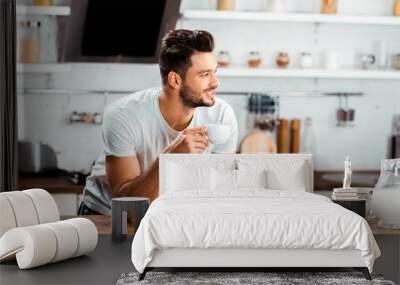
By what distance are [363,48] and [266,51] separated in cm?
96

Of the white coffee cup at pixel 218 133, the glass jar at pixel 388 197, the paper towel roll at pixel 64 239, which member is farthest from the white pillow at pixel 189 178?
the glass jar at pixel 388 197

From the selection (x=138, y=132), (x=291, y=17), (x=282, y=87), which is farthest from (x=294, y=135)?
(x=138, y=132)

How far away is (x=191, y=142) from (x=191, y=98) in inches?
16.4

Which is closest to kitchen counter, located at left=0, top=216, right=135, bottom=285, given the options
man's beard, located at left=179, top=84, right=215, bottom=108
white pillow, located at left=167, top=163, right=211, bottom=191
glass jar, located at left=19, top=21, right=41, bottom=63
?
white pillow, located at left=167, top=163, right=211, bottom=191

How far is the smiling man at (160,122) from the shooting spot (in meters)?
7.08

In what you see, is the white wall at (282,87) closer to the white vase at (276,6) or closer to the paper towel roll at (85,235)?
the white vase at (276,6)

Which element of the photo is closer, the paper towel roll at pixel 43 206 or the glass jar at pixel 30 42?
the paper towel roll at pixel 43 206

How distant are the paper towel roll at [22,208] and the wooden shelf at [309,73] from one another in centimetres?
237

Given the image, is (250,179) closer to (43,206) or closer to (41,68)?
(43,206)

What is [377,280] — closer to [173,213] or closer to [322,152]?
[173,213]

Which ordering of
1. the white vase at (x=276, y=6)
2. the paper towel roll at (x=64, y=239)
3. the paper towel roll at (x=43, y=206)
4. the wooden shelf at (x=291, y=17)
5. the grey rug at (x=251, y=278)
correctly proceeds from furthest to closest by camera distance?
the white vase at (x=276, y=6)
the wooden shelf at (x=291, y=17)
the paper towel roll at (x=43, y=206)
the paper towel roll at (x=64, y=239)
the grey rug at (x=251, y=278)

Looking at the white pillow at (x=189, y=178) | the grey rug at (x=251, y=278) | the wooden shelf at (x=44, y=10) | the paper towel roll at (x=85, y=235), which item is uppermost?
the wooden shelf at (x=44, y=10)

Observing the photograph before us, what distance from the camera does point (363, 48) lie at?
733cm

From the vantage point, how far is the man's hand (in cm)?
709
